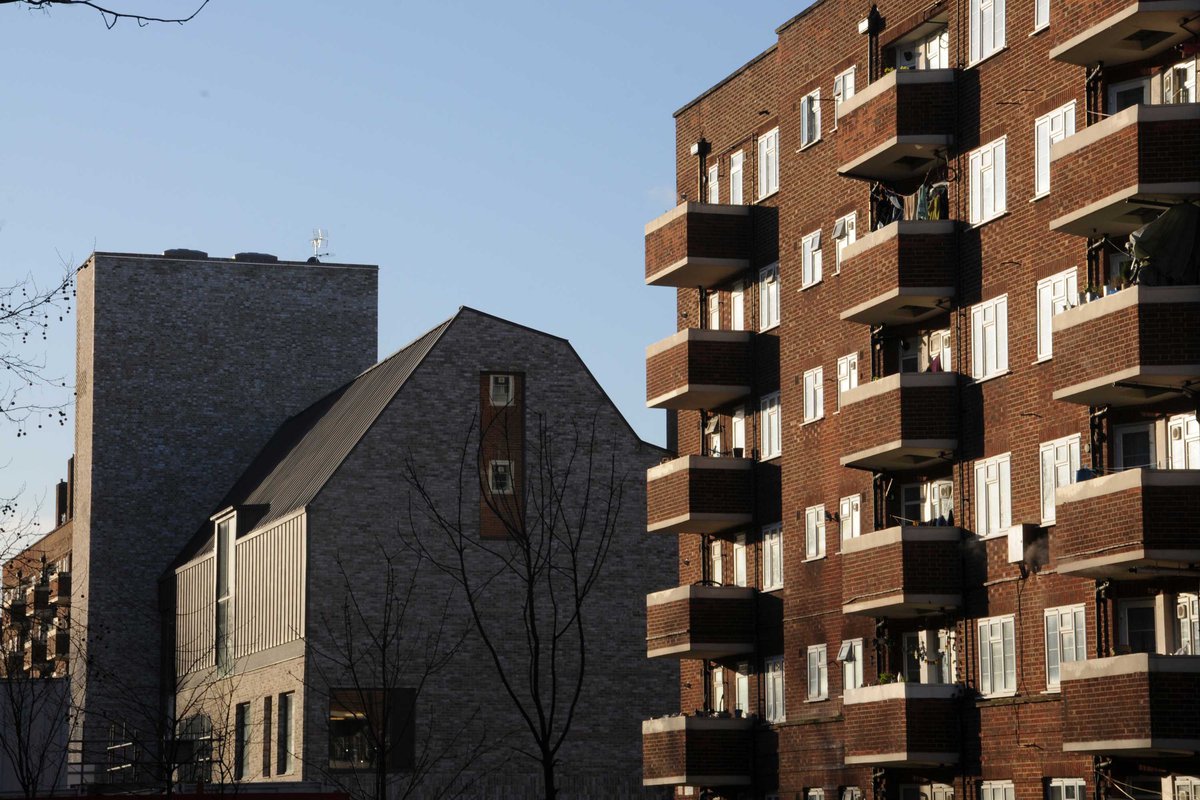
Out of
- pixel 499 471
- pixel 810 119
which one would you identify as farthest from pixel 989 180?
pixel 499 471

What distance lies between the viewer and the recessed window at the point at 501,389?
2943 inches

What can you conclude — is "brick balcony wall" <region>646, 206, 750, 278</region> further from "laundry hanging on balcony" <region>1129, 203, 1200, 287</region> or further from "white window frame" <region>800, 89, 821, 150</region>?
"laundry hanging on balcony" <region>1129, 203, 1200, 287</region>

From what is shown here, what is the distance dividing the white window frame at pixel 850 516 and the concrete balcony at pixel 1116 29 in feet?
41.1

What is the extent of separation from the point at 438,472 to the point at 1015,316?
3413 cm

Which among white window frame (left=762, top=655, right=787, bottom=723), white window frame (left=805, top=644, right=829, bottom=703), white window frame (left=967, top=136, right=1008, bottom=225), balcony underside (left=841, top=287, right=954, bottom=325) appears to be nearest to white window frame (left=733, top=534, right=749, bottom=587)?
white window frame (left=762, top=655, right=787, bottom=723)

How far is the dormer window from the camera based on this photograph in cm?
7475

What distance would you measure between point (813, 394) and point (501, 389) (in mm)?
25078

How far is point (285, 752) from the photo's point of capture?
2798 inches

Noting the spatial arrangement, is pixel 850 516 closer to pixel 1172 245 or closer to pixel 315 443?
pixel 1172 245

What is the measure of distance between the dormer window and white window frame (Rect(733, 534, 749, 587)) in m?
20.3

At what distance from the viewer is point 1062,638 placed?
39906mm

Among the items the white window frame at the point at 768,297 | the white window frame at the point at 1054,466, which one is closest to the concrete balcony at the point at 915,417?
the white window frame at the point at 1054,466

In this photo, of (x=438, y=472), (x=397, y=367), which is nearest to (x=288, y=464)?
(x=397, y=367)

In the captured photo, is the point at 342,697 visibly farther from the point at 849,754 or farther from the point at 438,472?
the point at 849,754
